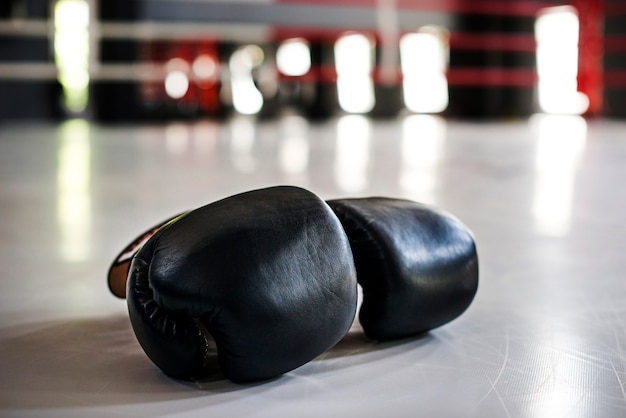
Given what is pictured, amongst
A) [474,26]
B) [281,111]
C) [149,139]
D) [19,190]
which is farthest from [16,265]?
[474,26]

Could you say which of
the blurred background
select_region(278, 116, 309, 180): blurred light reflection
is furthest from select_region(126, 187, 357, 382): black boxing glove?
the blurred background

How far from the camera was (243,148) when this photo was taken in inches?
211

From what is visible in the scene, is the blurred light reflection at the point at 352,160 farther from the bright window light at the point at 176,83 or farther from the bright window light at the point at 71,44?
the bright window light at the point at 176,83

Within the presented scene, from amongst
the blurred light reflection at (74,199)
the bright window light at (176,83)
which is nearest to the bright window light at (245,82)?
the bright window light at (176,83)

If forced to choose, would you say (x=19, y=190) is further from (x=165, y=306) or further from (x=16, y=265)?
(x=165, y=306)

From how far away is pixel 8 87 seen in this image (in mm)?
8266

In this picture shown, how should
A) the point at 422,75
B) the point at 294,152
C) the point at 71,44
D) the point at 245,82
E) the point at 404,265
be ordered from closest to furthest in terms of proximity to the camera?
the point at 404,265
the point at 294,152
the point at 71,44
the point at 245,82
the point at 422,75

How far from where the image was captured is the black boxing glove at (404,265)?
1.19 meters

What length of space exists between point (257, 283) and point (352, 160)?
3562 millimetres

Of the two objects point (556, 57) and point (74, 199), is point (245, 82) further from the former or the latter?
point (74, 199)

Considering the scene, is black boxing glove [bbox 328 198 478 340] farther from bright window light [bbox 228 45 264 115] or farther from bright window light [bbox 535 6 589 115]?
bright window light [bbox 535 6 589 115]

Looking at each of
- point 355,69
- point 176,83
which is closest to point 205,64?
point 355,69

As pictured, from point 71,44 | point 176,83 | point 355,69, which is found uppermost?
point 71,44

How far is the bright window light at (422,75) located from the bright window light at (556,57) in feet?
4.76
